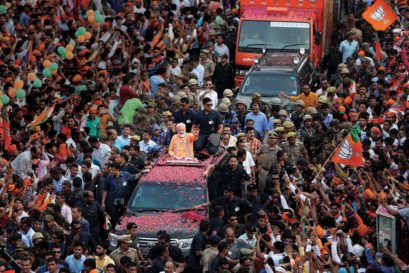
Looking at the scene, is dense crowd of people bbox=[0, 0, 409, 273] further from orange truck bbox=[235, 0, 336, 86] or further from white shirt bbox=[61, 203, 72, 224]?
orange truck bbox=[235, 0, 336, 86]

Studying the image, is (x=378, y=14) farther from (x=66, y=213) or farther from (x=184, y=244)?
(x=184, y=244)

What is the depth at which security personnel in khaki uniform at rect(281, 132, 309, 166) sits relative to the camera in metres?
29.0

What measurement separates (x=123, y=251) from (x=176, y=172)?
9.01ft

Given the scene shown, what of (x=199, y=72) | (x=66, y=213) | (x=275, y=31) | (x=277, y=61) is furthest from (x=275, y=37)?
(x=66, y=213)

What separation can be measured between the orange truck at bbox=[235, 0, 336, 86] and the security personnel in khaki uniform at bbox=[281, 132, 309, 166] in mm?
7027

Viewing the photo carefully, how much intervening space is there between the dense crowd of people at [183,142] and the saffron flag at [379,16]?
3.09 feet

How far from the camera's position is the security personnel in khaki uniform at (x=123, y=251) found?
24281 millimetres

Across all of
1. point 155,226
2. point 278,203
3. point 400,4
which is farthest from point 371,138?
point 400,4

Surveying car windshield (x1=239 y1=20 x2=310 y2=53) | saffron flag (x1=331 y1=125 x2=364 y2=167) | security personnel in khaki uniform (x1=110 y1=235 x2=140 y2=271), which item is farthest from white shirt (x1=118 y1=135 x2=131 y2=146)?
car windshield (x1=239 y1=20 x2=310 y2=53)

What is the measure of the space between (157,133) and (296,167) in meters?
3.10

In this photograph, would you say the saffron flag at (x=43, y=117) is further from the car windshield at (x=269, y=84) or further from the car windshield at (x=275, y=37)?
the car windshield at (x=275, y=37)

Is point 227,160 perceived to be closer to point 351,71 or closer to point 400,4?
point 351,71

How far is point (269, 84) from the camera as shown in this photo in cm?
3325

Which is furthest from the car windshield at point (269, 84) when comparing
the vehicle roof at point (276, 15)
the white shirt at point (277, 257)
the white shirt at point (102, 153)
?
the white shirt at point (277, 257)
